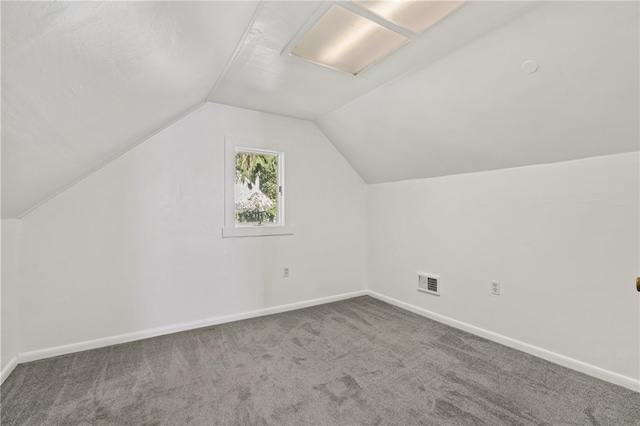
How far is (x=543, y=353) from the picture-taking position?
2.26 metres

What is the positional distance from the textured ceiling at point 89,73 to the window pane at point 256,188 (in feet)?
3.73

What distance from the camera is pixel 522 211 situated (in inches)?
95.0

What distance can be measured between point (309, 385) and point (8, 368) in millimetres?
2089

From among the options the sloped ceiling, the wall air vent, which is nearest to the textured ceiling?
the sloped ceiling

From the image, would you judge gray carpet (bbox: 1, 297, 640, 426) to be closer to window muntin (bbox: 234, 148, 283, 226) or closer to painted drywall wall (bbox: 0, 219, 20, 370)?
painted drywall wall (bbox: 0, 219, 20, 370)

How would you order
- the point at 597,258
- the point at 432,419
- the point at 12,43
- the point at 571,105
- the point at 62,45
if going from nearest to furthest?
the point at 12,43 < the point at 62,45 < the point at 432,419 < the point at 571,105 < the point at 597,258

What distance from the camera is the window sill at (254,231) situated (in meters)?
3.01

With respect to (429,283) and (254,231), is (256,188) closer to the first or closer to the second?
(254,231)

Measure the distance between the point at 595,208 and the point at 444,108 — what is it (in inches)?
50.0

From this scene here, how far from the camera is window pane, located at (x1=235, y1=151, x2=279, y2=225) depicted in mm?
3234

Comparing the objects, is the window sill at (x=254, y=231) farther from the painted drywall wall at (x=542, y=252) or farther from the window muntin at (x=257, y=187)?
the painted drywall wall at (x=542, y=252)

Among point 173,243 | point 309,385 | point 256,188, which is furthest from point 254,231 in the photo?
point 309,385

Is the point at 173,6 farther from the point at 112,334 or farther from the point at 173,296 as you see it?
the point at 112,334

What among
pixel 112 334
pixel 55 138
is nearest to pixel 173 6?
pixel 55 138
